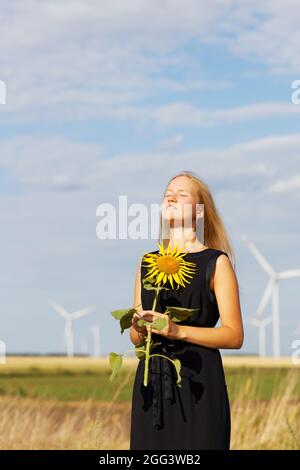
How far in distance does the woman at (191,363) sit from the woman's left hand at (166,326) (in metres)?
0.11

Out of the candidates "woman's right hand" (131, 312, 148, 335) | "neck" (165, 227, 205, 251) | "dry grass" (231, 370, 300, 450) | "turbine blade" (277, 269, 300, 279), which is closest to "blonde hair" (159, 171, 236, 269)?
"neck" (165, 227, 205, 251)

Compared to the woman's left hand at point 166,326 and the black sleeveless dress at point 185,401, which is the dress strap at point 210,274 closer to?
the black sleeveless dress at point 185,401

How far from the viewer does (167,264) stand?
6266 mm

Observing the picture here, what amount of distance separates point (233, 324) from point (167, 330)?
545mm

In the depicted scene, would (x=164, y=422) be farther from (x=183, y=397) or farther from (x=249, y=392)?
(x=249, y=392)

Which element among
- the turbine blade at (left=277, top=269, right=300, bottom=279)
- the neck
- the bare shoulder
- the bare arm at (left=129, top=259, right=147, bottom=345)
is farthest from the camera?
the turbine blade at (left=277, top=269, right=300, bottom=279)

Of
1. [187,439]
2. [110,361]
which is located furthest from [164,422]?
[110,361]

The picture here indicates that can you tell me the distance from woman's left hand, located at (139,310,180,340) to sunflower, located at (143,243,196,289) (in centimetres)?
32

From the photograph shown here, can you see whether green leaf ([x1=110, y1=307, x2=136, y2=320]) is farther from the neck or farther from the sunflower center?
the neck

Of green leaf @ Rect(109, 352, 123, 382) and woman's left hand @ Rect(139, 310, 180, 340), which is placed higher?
woman's left hand @ Rect(139, 310, 180, 340)

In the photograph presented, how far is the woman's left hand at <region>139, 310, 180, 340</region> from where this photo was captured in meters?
5.97

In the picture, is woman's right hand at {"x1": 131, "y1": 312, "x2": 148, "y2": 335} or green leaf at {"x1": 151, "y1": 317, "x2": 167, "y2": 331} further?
woman's right hand at {"x1": 131, "y1": 312, "x2": 148, "y2": 335}

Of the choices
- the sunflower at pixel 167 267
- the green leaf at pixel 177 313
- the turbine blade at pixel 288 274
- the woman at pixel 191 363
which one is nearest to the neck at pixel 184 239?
the woman at pixel 191 363

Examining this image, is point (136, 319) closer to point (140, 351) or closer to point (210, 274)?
point (140, 351)
